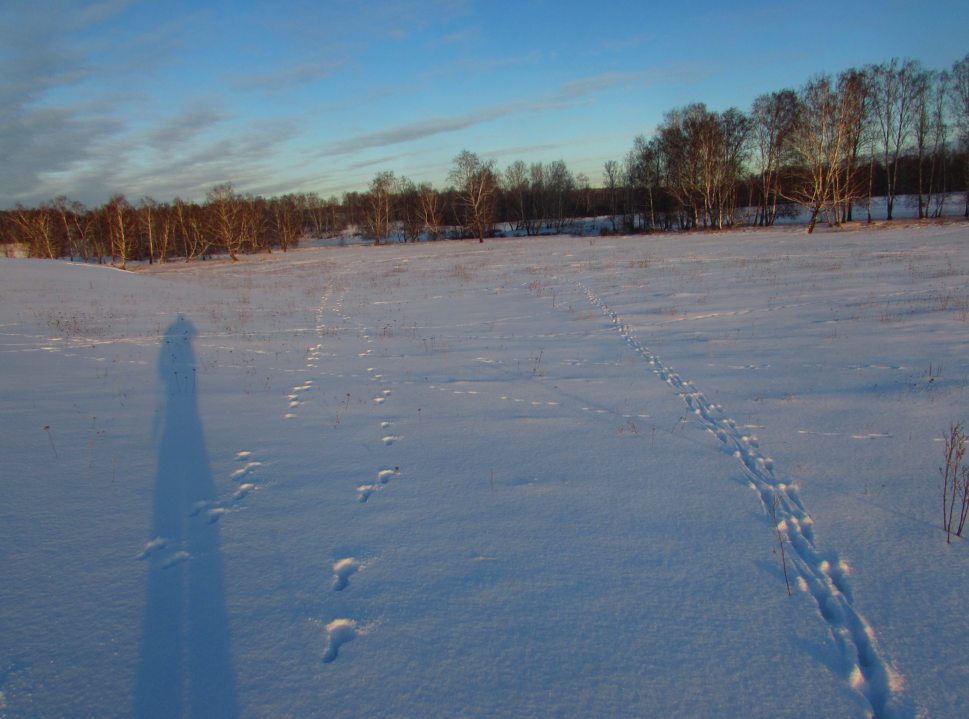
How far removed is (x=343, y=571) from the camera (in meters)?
3.28

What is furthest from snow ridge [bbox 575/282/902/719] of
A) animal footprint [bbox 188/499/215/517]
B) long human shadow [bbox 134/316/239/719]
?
animal footprint [bbox 188/499/215/517]

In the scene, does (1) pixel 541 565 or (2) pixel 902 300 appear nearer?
(1) pixel 541 565

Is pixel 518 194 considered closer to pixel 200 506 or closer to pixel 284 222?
pixel 284 222

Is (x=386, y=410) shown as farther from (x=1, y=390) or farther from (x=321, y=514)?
(x=1, y=390)

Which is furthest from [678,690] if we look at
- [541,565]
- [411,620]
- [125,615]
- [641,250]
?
[641,250]

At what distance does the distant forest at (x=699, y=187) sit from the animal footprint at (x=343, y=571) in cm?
3678

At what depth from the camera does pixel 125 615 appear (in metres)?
2.84

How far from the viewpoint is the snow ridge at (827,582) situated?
2.39 meters

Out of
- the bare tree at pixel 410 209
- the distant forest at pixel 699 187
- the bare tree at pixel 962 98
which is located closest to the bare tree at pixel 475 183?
the distant forest at pixel 699 187

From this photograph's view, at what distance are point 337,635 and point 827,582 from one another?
3.21 metres

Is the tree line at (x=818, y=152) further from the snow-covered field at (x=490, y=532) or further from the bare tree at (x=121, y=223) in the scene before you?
the bare tree at (x=121, y=223)

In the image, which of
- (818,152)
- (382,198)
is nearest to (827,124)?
(818,152)

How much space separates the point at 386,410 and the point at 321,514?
263 centimetres

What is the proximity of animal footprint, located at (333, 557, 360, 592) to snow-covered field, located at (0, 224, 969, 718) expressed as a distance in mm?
21
